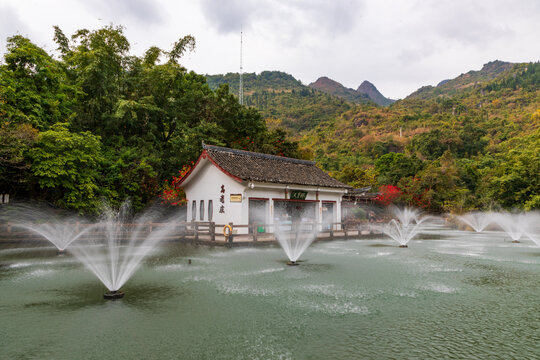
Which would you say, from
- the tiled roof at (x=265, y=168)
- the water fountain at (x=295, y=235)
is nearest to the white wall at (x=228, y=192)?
the tiled roof at (x=265, y=168)

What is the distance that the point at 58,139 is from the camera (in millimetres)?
20422

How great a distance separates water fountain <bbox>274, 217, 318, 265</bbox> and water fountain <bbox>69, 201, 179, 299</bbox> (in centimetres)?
659

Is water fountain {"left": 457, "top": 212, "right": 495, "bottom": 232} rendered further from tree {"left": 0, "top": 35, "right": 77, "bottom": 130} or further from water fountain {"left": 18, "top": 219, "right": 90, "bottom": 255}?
tree {"left": 0, "top": 35, "right": 77, "bottom": 130}

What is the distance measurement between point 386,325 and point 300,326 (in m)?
1.54

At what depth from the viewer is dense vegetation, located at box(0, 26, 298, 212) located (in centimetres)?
2062

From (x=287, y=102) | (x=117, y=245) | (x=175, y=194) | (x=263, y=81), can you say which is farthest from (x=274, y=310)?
(x=263, y=81)

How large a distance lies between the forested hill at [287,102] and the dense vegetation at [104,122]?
53312mm

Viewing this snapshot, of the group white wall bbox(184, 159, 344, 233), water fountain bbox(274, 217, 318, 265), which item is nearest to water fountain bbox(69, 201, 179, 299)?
white wall bbox(184, 159, 344, 233)

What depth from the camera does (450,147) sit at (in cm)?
7162

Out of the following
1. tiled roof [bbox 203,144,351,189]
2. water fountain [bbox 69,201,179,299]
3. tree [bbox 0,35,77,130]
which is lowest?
water fountain [bbox 69,201,179,299]

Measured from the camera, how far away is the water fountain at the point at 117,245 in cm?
1056

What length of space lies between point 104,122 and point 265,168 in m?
14.5

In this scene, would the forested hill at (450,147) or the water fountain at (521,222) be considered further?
the forested hill at (450,147)

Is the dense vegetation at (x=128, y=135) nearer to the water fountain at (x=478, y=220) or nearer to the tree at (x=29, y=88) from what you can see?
the tree at (x=29, y=88)
